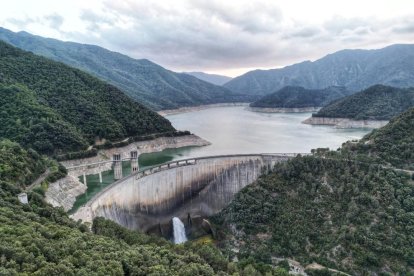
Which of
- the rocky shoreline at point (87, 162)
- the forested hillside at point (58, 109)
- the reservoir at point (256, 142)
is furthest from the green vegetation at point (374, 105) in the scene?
the forested hillside at point (58, 109)

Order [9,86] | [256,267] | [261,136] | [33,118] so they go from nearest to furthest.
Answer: [256,267] < [33,118] < [9,86] < [261,136]

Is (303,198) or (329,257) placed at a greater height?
(303,198)

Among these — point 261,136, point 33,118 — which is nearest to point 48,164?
point 33,118

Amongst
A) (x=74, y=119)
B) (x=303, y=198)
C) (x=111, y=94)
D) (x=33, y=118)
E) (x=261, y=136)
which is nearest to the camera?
(x=303, y=198)

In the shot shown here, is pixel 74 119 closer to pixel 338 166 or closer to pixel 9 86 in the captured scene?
pixel 9 86

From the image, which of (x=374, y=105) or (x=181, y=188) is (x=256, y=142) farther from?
(x=374, y=105)

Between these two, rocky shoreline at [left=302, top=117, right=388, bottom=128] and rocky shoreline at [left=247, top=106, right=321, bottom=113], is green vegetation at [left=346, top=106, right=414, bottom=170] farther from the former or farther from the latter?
rocky shoreline at [left=247, top=106, right=321, bottom=113]
